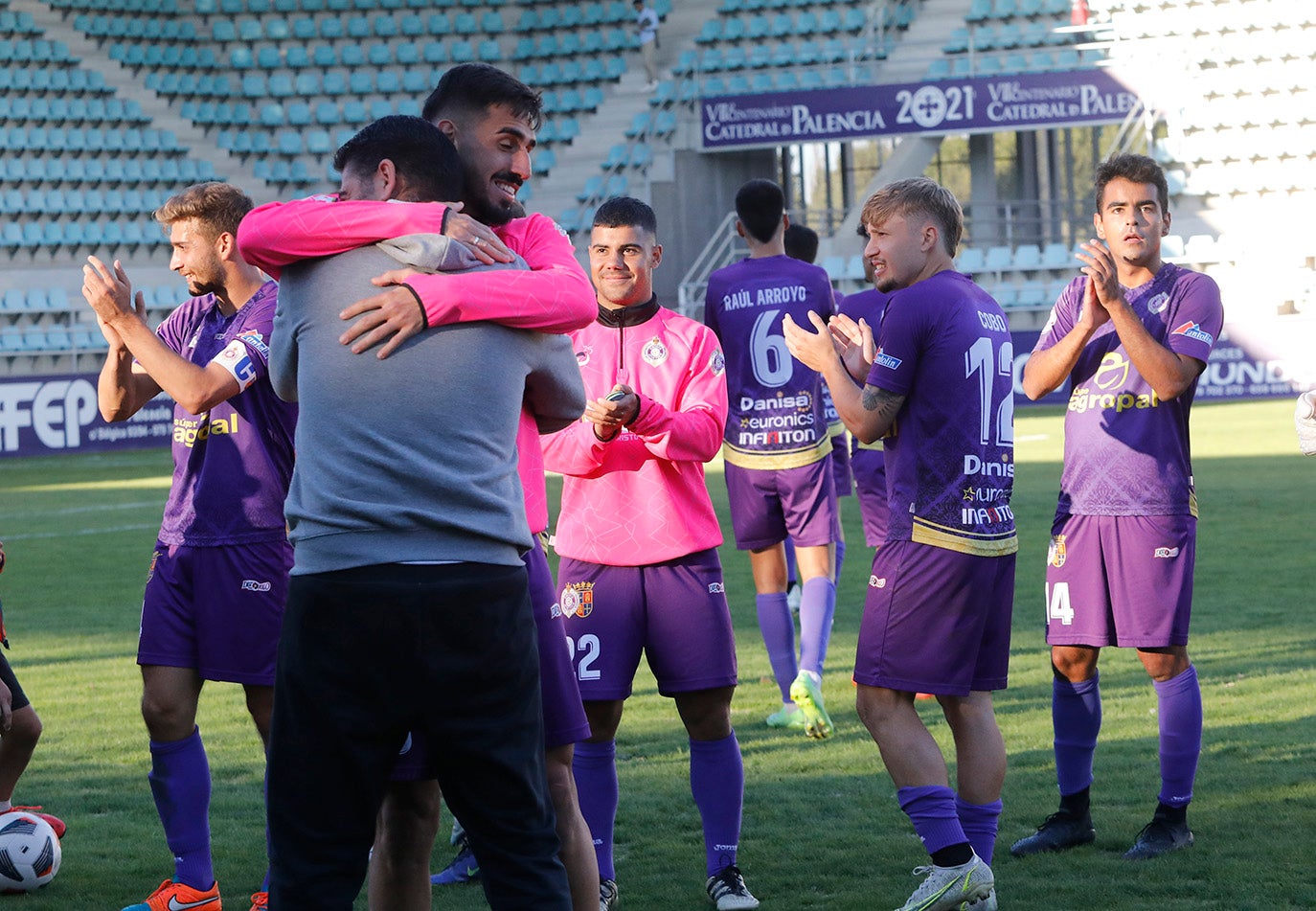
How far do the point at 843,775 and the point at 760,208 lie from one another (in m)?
2.57

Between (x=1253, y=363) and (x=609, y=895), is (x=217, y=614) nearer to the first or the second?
(x=609, y=895)

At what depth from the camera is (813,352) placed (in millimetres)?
4191

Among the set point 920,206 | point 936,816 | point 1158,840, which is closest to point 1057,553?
point 1158,840

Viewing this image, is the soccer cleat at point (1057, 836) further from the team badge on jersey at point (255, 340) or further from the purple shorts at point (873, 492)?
the purple shorts at point (873, 492)

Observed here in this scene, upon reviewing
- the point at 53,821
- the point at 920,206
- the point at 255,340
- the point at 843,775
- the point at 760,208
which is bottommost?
the point at 843,775

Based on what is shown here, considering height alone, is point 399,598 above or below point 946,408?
below

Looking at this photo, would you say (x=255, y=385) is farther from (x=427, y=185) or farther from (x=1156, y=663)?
(x=1156, y=663)

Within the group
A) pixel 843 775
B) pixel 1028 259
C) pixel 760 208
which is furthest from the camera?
pixel 1028 259

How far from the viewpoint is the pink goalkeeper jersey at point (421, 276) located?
8.97 ft

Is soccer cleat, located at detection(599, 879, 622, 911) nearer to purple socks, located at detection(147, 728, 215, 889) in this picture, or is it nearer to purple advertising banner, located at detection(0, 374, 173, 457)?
purple socks, located at detection(147, 728, 215, 889)

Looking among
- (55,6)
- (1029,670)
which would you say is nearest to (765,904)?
(1029,670)

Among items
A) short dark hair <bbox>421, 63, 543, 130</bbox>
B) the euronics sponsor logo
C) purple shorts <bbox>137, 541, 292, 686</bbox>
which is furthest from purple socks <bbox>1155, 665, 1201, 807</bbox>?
short dark hair <bbox>421, 63, 543, 130</bbox>

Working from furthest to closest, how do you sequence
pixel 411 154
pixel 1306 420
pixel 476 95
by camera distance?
pixel 1306 420
pixel 476 95
pixel 411 154

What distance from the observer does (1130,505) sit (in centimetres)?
477
